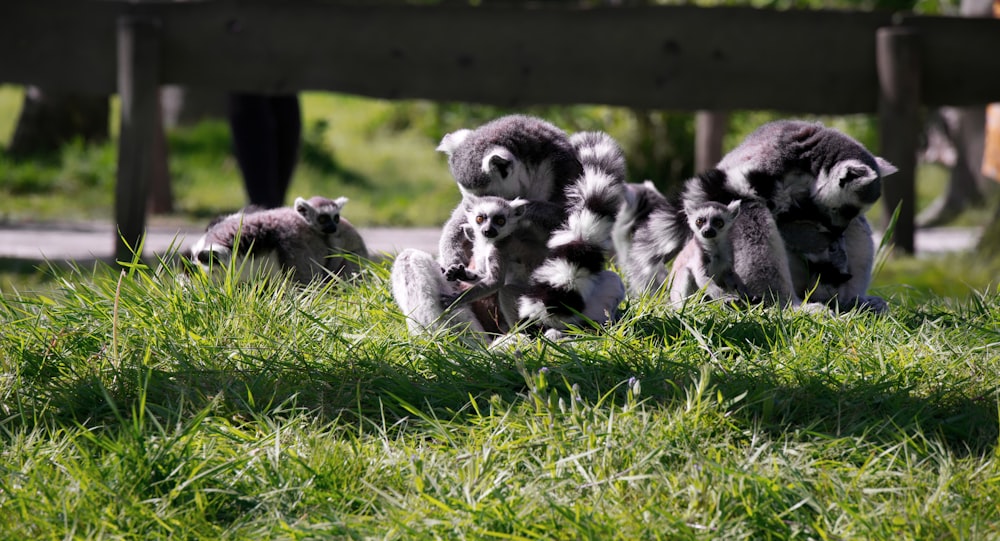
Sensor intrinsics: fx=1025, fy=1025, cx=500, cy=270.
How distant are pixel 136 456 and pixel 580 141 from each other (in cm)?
186

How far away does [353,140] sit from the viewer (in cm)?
1592

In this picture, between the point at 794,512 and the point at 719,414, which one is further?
the point at 719,414

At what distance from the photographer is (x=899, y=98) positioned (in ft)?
22.1

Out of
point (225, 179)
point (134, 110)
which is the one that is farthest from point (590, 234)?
point (225, 179)

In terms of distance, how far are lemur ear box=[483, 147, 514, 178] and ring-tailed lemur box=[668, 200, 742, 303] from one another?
695 mm

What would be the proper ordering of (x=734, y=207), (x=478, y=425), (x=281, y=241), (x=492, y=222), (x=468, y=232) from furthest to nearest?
1. (x=281, y=241)
2. (x=734, y=207)
3. (x=468, y=232)
4. (x=492, y=222)
5. (x=478, y=425)

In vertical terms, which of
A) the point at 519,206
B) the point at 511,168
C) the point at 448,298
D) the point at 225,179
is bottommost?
the point at 225,179

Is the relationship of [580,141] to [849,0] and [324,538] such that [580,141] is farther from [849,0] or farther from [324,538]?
[849,0]

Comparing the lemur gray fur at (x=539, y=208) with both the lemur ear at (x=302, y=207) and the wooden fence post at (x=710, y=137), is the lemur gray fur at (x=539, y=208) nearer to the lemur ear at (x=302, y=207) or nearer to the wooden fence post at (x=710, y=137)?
the lemur ear at (x=302, y=207)

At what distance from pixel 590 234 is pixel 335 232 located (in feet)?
4.70

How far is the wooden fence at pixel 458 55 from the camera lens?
6.43 metres

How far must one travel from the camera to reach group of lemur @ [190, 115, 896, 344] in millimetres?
3307

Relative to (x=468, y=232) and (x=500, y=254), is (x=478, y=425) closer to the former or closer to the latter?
(x=500, y=254)

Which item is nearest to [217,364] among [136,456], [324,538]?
[136,456]
